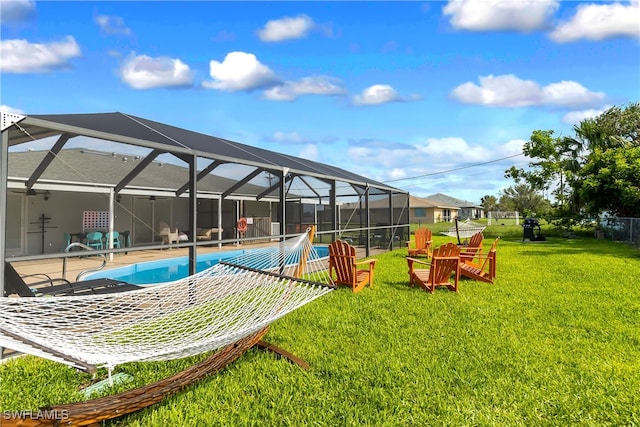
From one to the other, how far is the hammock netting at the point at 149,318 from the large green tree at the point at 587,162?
18.2 m

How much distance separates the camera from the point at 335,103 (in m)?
14.3

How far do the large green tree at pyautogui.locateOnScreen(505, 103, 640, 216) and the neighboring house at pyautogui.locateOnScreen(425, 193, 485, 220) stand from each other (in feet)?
101

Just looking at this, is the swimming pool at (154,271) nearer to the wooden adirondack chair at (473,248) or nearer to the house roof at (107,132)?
the house roof at (107,132)

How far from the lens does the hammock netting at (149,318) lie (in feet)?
6.96

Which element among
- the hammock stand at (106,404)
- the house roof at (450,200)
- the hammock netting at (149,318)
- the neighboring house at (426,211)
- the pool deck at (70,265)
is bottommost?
the pool deck at (70,265)

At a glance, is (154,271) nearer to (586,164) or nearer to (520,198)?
(586,164)

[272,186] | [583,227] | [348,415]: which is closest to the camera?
[348,415]

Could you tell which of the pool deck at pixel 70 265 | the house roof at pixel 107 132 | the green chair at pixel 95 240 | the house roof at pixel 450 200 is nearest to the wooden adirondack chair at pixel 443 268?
the house roof at pixel 107 132

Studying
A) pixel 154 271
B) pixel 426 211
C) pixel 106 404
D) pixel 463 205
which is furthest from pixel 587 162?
pixel 463 205

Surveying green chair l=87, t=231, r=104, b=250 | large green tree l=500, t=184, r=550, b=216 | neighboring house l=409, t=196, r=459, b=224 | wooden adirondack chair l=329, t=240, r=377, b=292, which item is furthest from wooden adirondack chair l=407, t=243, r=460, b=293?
large green tree l=500, t=184, r=550, b=216

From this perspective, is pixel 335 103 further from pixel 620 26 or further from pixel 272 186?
pixel 620 26

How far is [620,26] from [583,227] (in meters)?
13.4

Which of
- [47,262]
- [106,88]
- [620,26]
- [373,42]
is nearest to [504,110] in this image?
[620,26]

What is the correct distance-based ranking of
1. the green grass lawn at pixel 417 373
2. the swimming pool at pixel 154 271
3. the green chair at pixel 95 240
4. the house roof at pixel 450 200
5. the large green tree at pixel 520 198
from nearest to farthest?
the green grass lawn at pixel 417 373
the swimming pool at pixel 154 271
the green chair at pixel 95 240
the house roof at pixel 450 200
the large green tree at pixel 520 198
